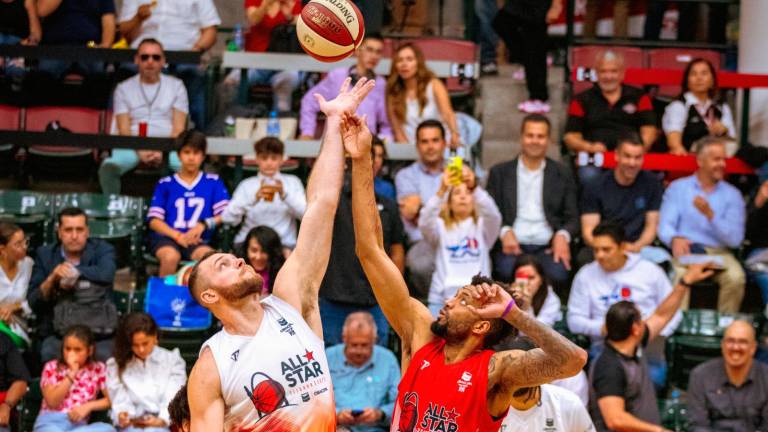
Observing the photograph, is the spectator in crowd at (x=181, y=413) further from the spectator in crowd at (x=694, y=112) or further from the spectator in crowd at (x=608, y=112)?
the spectator in crowd at (x=694, y=112)

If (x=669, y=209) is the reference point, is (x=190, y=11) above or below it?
above

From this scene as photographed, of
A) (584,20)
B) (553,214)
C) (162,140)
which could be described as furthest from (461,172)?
(584,20)

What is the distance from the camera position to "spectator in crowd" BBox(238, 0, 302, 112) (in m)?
12.0

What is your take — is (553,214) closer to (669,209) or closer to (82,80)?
(669,209)

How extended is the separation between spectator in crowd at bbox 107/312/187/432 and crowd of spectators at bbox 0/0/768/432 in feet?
0.04

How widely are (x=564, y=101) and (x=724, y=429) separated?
14.4 feet

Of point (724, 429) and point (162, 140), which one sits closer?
point (724, 429)

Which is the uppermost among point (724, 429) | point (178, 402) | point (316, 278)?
point (316, 278)

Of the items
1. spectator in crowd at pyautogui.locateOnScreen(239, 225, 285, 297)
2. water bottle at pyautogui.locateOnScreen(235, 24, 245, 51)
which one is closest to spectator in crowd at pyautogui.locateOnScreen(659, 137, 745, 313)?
spectator in crowd at pyautogui.locateOnScreen(239, 225, 285, 297)

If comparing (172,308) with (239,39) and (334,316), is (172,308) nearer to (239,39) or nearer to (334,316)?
(334,316)

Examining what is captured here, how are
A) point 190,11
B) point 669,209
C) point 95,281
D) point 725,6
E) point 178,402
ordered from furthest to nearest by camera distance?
point 725,6 → point 190,11 → point 669,209 → point 95,281 → point 178,402

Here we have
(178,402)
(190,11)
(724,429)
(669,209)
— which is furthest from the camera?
(190,11)

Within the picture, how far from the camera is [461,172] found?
9.62 meters

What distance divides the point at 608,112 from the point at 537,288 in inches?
102
